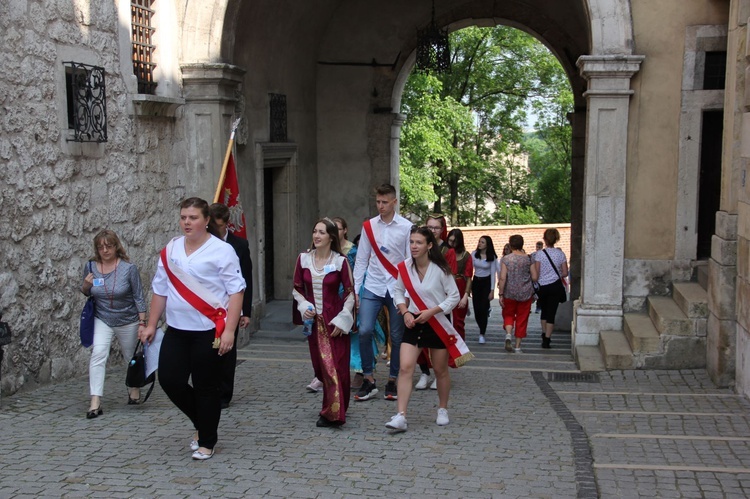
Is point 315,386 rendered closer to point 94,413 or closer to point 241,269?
point 241,269

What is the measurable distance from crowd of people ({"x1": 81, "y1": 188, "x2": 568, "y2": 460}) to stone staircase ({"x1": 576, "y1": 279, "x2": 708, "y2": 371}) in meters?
1.52

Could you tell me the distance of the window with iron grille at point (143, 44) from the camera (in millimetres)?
10375

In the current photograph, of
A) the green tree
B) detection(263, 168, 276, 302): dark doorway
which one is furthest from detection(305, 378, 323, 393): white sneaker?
the green tree

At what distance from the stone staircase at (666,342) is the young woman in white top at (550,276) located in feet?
6.53

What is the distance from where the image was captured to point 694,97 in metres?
10.0

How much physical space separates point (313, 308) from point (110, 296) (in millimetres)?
1587

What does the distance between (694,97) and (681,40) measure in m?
0.60

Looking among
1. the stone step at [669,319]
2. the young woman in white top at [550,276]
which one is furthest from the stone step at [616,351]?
the young woman in white top at [550,276]

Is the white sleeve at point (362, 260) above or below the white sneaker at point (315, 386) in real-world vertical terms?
above

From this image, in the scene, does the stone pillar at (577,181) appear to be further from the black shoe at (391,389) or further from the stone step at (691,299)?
the black shoe at (391,389)

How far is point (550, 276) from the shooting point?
38.2 feet

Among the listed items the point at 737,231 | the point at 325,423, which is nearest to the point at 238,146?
the point at 325,423

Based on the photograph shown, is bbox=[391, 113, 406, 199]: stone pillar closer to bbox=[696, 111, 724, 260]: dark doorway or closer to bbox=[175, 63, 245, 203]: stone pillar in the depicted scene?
bbox=[175, 63, 245, 203]: stone pillar

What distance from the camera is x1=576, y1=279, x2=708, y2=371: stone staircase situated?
906 centimetres
